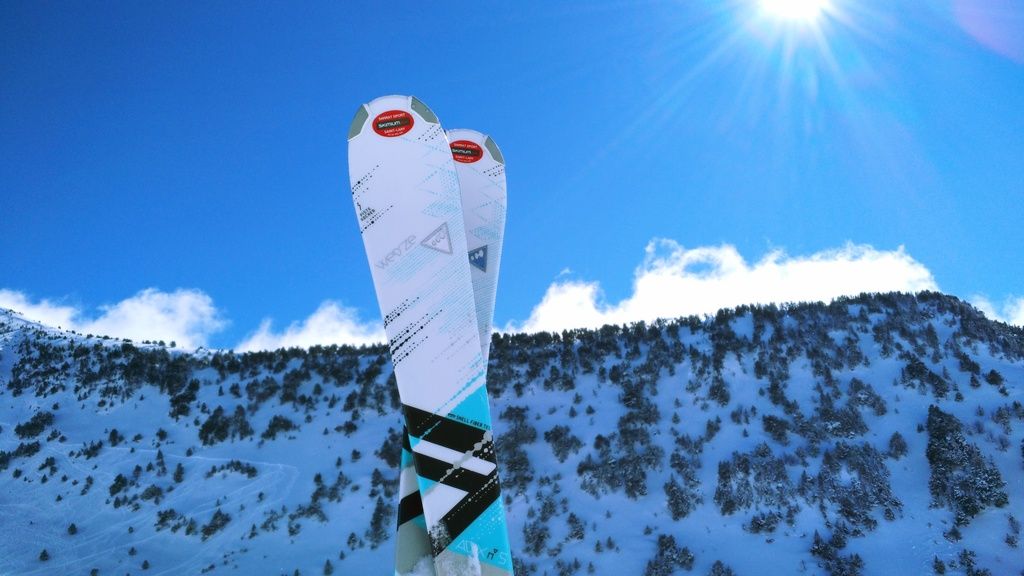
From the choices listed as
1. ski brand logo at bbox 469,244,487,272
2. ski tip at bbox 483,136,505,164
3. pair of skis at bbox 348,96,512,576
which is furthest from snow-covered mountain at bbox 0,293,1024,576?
ski tip at bbox 483,136,505,164

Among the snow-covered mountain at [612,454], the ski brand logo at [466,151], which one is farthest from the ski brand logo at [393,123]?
the snow-covered mountain at [612,454]

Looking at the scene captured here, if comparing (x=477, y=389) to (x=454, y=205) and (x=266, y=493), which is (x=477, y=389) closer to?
(x=454, y=205)

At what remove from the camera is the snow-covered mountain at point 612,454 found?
77.5 ft

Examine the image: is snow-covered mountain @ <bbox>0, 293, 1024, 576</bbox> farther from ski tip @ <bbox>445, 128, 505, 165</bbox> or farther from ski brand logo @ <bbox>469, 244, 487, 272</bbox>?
ski tip @ <bbox>445, 128, 505, 165</bbox>

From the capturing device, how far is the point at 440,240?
36.9 ft

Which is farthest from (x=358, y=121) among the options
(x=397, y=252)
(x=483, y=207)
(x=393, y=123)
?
(x=483, y=207)

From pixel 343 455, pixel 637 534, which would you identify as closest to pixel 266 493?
pixel 343 455

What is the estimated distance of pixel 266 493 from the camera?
29500 mm

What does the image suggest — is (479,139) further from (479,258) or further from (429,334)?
Result: (429,334)

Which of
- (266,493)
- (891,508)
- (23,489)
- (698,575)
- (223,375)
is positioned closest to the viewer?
(698,575)

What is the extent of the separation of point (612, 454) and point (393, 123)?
21.0 meters

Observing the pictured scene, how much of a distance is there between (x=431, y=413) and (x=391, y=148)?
15.2 ft

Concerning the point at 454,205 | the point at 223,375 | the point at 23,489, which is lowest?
the point at 454,205

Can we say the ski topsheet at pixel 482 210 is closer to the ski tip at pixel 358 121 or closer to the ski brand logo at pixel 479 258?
the ski brand logo at pixel 479 258
